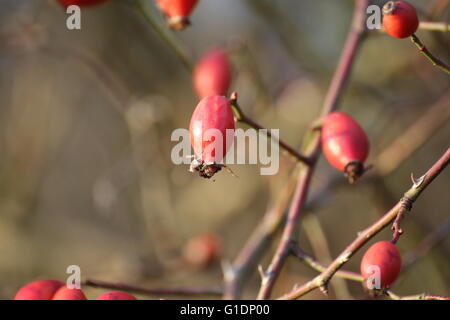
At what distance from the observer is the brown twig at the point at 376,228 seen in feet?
4.96

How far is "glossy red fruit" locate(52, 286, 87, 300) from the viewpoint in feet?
6.06

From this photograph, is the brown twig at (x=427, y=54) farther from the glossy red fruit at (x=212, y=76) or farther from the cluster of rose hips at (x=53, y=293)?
the glossy red fruit at (x=212, y=76)

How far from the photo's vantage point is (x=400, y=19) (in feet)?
5.44

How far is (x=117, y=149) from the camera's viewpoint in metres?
5.73

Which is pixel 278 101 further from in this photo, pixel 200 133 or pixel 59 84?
pixel 200 133

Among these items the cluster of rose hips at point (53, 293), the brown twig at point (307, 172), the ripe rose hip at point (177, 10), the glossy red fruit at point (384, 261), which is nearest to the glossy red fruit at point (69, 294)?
the cluster of rose hips at point (53, 293)

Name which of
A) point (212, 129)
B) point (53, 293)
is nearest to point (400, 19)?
point (212, 129)

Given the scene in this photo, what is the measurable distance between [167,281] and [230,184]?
2.84 ft

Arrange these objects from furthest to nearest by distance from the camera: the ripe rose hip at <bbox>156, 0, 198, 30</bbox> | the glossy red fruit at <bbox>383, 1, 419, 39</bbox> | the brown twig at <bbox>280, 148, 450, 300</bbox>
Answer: the ripe rose hip at <bbox>156, 0, 198, 30</bbox> → the glossy red fruit at <bbox>383, 1, 419, 39</bbox> → the brown twig at <bbox>280, 148, 450, 300</bbox>

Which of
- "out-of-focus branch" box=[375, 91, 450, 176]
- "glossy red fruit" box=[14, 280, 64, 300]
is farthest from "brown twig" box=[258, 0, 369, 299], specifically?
"out-of-focus branch" box=[375, 91, 450, 176]

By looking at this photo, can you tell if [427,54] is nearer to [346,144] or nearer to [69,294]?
[346,144]

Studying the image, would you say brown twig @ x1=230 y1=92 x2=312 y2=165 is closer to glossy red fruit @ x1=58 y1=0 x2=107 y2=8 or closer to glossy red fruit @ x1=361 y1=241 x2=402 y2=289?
glossy red fruit @ x1=361 y1=241 x2=402 y2=289

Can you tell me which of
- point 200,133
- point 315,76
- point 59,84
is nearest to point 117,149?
point 59,84

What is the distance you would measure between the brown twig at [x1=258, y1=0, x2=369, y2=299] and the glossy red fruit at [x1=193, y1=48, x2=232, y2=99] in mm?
581
